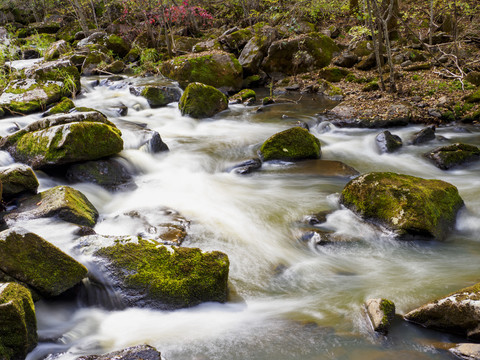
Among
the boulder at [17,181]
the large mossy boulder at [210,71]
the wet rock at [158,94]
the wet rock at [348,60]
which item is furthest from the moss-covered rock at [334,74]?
the boulder at [17,181]

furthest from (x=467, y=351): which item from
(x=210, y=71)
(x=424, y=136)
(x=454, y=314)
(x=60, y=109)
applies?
(x=210, y=71)

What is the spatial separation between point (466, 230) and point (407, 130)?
491 centimetres

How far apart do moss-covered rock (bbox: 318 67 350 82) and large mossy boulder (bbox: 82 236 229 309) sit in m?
12.1

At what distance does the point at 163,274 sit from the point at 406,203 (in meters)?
3.52

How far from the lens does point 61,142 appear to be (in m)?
5.90

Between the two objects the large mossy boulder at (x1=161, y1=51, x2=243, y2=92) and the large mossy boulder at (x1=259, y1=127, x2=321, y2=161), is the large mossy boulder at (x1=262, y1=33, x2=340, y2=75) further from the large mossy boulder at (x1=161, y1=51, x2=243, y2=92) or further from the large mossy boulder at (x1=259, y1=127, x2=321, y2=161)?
the large mossy boulder at (x1=259, y1=127, x2=321, y2=161)

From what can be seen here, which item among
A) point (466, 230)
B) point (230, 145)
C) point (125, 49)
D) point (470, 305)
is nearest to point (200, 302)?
point (470, 305)

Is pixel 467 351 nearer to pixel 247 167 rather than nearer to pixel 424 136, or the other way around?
pixel 247 167

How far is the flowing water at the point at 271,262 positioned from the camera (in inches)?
118

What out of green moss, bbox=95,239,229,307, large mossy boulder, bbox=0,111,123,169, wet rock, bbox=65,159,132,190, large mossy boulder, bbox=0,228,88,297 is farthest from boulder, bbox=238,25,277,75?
large mossy boulder, bbox=0,228,88,297

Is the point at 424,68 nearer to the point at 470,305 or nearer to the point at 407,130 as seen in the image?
the point at 407,130

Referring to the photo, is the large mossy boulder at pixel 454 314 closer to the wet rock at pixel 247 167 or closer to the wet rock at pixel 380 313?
the wet rock at pixel 380 313

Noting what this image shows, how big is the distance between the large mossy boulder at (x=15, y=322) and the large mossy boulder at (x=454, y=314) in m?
3.34

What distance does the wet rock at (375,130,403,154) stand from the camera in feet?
27.0
